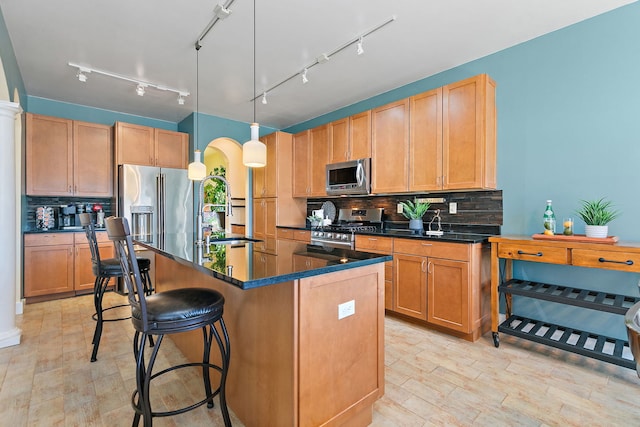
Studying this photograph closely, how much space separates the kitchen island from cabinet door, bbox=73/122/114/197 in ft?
12.1

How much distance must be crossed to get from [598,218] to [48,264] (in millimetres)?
5843

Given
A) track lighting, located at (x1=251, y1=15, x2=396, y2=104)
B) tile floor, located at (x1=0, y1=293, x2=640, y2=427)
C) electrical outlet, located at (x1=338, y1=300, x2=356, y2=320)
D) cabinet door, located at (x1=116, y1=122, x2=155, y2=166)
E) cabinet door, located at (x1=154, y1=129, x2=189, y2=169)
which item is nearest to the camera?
→ electrical outlet, located at (x1=338, y1=300, x2=356, y2=320)

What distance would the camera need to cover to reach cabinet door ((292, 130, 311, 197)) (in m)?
4.92

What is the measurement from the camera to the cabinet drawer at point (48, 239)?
385cm

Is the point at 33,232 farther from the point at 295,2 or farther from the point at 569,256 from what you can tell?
the point at 569,256

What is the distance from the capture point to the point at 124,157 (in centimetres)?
456

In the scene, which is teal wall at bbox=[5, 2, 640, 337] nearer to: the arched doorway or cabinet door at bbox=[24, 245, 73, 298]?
cabinet door at bbox=[24, 245, 73, 298]

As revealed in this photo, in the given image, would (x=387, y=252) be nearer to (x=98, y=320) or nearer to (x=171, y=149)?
(x=98, y=320)

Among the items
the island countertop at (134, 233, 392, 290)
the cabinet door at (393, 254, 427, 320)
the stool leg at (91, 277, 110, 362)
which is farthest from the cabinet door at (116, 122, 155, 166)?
the cabinet door at (393, 254, 427, 320)

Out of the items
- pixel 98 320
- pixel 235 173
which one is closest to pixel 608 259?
pixel 98 320

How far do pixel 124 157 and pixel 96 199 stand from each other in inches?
36.5

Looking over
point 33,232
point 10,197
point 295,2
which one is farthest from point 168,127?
point 295,2

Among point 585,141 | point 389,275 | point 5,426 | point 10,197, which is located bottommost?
point 5,426

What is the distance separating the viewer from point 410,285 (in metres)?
3.08
